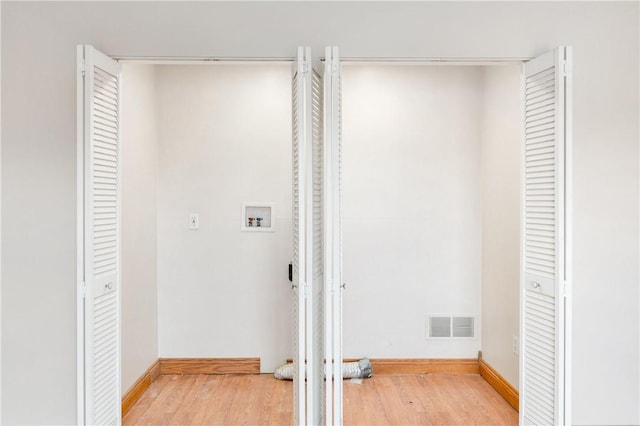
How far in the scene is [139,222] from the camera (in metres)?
2.92

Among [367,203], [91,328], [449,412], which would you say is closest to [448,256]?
[367,203]

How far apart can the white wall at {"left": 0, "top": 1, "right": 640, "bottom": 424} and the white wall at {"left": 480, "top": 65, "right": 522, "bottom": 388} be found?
22.4 inches

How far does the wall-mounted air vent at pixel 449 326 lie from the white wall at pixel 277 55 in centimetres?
111

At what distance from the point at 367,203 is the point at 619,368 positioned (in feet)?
5.84

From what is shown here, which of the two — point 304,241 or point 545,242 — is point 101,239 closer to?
point 304,241

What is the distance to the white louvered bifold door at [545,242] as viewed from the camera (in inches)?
80.0

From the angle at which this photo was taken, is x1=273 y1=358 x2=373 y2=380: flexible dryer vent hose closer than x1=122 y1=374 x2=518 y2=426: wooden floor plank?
No

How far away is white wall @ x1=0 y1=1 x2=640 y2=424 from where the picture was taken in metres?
2.15

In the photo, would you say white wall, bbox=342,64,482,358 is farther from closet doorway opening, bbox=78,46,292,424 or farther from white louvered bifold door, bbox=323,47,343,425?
white louvered bifold door, bbox=323,47,343,425

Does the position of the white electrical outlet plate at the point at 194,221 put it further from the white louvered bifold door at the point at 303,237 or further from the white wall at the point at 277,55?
the white louvered bifold door at the point at 303,237

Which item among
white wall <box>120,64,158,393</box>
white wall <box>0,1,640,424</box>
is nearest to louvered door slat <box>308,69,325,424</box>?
white wall <box>0,1,640,424</box>

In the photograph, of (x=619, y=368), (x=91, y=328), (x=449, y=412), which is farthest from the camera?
(x=449, y=412)

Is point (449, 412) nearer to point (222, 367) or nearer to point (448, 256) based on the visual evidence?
point (448, 256)

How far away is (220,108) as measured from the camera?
3244 mm
